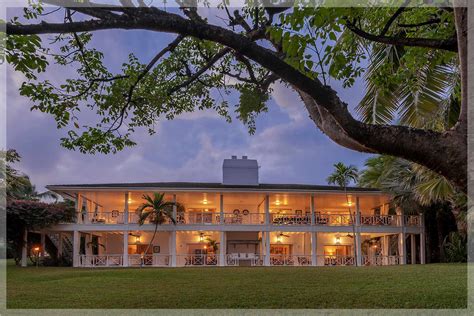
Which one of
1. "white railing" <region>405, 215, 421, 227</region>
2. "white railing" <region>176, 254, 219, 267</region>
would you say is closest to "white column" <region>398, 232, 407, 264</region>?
"white railing" <region>405, 215, 421, 227</region>

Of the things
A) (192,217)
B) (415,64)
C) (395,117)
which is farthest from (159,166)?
(415,64)

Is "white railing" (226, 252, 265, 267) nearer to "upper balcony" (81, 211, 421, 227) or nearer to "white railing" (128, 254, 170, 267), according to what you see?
"upper balcony" (81, 211, 421, 227)

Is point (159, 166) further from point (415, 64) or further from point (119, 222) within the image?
point (415, 64)

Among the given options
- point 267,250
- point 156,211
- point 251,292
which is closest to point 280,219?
point 267,250

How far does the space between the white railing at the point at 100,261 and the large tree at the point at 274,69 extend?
1741 cm

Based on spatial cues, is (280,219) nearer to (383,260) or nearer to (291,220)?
(291,220)

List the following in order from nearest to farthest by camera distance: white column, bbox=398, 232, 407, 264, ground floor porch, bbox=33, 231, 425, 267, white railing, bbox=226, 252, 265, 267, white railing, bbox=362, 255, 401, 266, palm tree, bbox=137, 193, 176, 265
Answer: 1. palm tree, bbox=137, 193, 176, 265
2. ground floor porch, bbox=33, 231, 425, 267
3. white railing, bbox=226, 252, 265, 267
4. white column, bbox=398, 232, 407, 264
5. white railing, bbox=362, 255, 401, 266

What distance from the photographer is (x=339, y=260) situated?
1075 inches

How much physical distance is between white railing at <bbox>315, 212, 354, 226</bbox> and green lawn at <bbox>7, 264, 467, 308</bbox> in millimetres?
13346

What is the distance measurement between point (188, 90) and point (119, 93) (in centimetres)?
248

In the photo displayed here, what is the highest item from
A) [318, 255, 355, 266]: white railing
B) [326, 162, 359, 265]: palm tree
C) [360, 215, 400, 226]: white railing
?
[326, 162, 359, 265]: palm tree

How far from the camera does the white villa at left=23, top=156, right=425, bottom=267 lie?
85.3ft

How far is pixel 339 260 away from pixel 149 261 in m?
11.1

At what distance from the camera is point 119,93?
25.3 feet
